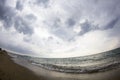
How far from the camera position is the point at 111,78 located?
9.32 metres

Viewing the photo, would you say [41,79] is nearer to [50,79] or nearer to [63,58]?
[50,79]

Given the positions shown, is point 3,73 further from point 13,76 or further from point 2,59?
point 2,59

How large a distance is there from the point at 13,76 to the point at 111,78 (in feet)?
17.6

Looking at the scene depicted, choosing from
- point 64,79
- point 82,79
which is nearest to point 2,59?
point 64,79

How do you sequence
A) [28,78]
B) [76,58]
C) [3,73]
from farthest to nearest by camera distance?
[76,58], [28,78], [3,73]

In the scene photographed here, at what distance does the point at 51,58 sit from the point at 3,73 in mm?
22973

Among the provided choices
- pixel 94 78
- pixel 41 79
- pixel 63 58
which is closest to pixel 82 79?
pixel 94 78

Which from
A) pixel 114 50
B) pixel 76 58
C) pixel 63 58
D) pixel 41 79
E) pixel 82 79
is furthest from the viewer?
pixel 63 58

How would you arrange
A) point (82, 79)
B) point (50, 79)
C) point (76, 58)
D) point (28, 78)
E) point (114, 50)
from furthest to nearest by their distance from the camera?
point (76, 58) < point (114, 50) < point (82, 79) < point (50, 79) < point (28, 78)

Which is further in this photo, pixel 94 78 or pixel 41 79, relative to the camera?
pixel 94 78

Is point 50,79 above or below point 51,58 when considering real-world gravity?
below

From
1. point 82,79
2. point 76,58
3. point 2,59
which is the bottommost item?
point 82,79

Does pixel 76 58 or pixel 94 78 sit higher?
pixel 76 58

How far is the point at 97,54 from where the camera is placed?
2658cm
